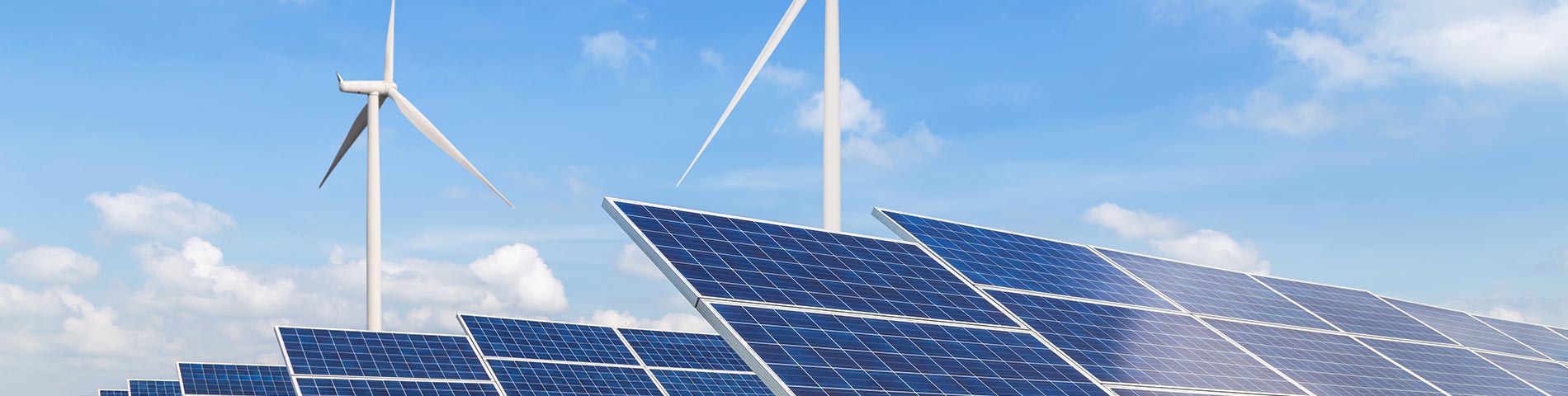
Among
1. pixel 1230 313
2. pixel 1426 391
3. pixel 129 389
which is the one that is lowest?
pixel 1426 391

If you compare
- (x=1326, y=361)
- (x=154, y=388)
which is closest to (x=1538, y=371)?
(x=1326, y=361)

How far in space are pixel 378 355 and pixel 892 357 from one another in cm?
2005

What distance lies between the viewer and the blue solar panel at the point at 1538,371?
4284cm

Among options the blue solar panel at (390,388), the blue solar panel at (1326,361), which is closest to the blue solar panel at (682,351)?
the blue solar panel at (390,388)

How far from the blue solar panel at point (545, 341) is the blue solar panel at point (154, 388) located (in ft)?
44.5

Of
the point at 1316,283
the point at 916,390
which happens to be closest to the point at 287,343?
the point at 916,390

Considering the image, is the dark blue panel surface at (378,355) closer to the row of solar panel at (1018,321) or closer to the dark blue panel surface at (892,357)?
the row of solar panel at (1018,321)

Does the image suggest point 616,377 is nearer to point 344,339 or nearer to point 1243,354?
point 344,339

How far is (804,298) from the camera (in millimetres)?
28906

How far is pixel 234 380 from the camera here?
43.2 m

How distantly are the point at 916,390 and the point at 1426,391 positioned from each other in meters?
19.1

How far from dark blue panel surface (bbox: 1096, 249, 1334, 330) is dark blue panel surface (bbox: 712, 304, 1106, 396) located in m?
11.3

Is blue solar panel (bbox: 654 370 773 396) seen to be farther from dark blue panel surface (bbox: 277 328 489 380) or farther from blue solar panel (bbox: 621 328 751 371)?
dark blue panel surface (bbox: 277 328 489 380)

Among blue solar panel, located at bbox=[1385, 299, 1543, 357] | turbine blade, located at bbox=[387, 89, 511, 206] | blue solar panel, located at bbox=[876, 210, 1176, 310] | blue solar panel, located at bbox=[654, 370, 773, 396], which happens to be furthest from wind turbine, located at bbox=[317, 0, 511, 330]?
blue solar panel, located at bbox=[1385, 299, 1543, 357]
